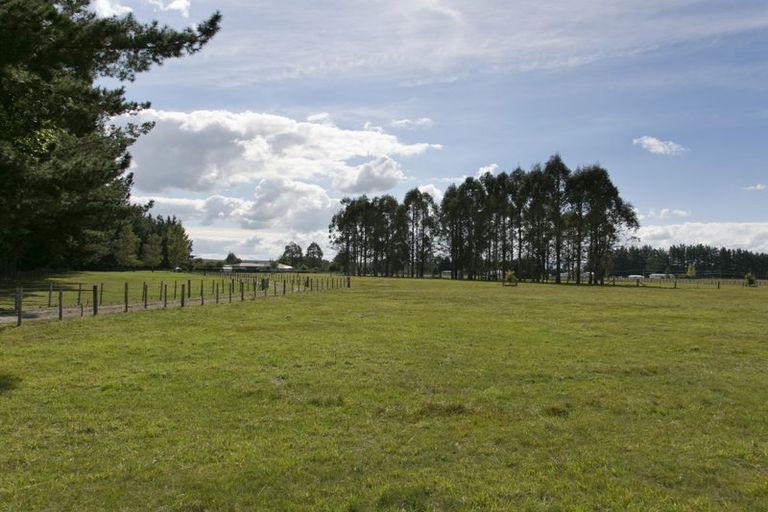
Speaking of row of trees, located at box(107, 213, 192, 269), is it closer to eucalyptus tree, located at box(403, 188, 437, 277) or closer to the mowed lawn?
eucalyptus tree, located at box(403, 188, 437, 277)

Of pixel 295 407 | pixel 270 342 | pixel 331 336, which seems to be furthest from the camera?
pixel 331 336

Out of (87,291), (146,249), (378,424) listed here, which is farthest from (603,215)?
(146,249)

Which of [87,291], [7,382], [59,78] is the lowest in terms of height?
[7,382]

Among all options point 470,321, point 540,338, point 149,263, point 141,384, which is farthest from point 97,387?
point 149,263

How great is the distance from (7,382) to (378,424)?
7437 mm

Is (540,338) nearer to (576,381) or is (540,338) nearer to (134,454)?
(576,381)

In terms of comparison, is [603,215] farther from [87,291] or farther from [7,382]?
[7,382]

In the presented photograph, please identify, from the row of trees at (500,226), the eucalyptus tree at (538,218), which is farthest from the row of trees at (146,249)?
the eucalyptus tree at (538,218)

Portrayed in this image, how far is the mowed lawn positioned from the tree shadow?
0.17 feet

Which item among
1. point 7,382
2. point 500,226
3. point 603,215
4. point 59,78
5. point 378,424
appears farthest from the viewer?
point 500,226

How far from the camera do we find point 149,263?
123688 millimetres

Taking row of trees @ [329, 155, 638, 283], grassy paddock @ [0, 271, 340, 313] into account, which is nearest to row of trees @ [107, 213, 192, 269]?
row of trees @ [329, 155, 638, 283]

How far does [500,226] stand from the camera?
3986 inches

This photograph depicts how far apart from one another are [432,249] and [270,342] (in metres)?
103
